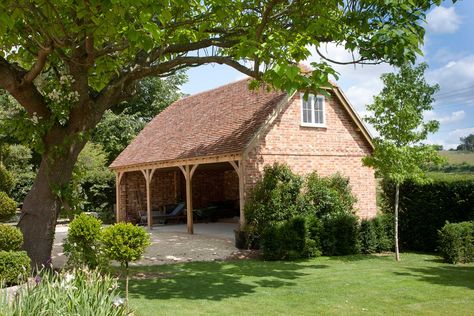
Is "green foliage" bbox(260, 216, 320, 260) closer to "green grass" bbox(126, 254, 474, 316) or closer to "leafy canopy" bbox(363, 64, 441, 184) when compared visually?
"green grass" bbox(126, 254, 474, 316)

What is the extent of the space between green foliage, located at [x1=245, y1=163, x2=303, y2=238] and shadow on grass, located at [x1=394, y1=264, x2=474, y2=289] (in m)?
4.58

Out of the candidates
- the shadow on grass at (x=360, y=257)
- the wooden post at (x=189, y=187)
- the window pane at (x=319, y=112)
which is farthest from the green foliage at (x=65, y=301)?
the window pane at (x=319, y=112)

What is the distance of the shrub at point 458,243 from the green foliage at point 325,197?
144 inches

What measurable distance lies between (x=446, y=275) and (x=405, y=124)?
14.6 feet

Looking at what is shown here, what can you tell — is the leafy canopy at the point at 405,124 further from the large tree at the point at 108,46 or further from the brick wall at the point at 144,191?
the brick wall at the point at 144,191

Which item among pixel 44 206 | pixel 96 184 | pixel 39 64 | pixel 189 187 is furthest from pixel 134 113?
pixel 39 64

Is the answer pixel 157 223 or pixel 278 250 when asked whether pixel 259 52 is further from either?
pixel 157 223

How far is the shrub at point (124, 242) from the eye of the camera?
828 cm

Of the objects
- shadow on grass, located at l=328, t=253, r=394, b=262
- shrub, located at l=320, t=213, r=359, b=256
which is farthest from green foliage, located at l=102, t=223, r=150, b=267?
shrub, located at l=320, t=213, r=359, b=256

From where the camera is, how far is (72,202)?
10.5m

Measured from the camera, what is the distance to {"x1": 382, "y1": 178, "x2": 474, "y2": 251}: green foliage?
15906 millimetres

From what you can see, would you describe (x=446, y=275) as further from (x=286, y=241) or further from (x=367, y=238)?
(x=286, y=241)

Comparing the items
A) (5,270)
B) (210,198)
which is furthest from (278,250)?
(210,198)

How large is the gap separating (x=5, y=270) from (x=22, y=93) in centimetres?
382
